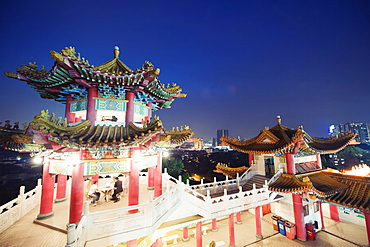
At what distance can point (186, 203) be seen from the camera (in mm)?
8742

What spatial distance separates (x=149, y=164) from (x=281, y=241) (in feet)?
33.2

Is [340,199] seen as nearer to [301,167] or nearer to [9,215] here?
[301,167]

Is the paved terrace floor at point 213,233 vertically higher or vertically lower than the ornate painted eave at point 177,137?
Result: lower

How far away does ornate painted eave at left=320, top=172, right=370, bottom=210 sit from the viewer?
Result: 836cm

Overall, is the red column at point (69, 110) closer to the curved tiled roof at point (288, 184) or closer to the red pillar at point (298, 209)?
the curved tiled roof at point (288, 184)

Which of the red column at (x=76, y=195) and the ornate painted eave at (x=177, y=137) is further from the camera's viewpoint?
the ornate painted eave at (x=177, y=137)

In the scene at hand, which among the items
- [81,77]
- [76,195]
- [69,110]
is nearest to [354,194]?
[76,195]

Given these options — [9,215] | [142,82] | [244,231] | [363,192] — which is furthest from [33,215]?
[363,192]

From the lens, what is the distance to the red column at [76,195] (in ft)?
19.7

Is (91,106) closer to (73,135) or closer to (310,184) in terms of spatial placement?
(73,135)

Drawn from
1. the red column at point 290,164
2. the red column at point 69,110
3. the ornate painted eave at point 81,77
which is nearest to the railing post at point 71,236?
the ornate painted eave at point 81,77

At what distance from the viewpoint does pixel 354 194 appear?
915cm

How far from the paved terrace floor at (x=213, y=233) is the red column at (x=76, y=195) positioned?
73cm

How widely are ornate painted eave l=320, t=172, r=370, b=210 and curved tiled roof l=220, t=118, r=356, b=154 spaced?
6.97 feet
